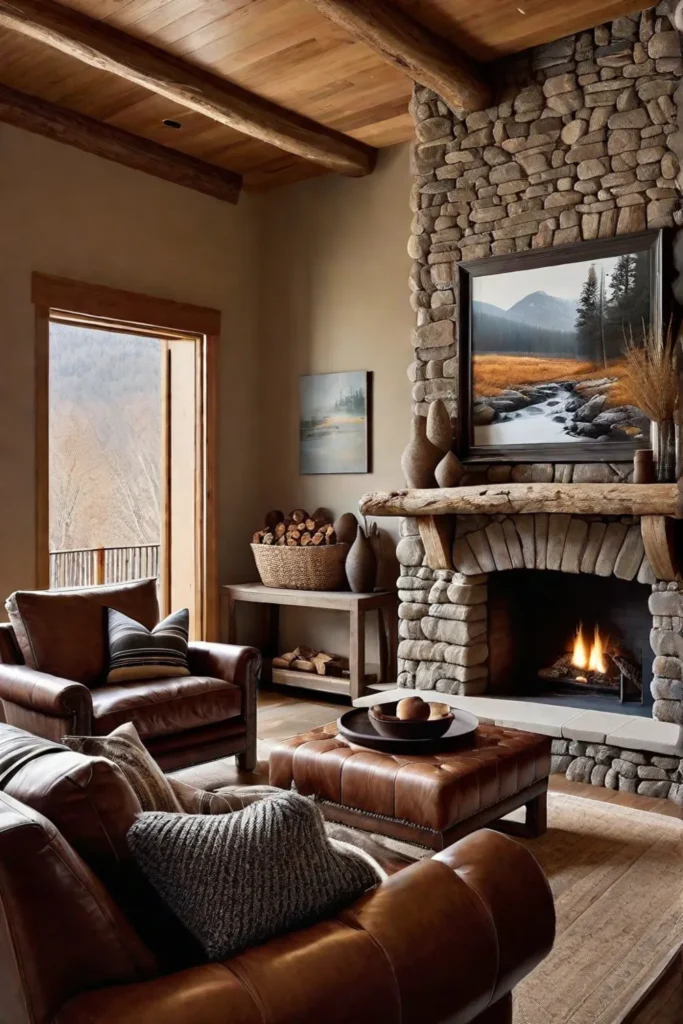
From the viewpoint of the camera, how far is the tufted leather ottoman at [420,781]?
2.82 m

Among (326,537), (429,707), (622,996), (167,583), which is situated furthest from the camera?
(167,583)

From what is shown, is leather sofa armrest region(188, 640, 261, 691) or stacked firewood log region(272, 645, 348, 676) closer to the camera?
leather sofa armrest region(188, 640, 261, 691)

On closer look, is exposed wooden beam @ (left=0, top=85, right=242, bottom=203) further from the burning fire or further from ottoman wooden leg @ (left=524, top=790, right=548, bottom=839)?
ottoman wooden leg @ (left=524, top=790, right=548, bottom=839)

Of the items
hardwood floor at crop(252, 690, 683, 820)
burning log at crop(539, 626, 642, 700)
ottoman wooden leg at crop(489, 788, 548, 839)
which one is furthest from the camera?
burning log at crop(539, 626, 642, 700)

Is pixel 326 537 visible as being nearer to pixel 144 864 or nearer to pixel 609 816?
pixel 609 816

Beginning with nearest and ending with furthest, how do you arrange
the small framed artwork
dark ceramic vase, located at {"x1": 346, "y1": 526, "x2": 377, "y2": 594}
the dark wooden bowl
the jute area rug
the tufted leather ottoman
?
the jute area rug
the tufted leather ottoman
the dark wooden bowl
dark ceramic vase, located at {"x1": 346, "y1": 526, "x2": 377, "y2": 594}
the small framed artwork

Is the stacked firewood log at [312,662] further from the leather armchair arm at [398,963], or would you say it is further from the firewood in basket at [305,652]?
the leather armchair arm at [398,963]

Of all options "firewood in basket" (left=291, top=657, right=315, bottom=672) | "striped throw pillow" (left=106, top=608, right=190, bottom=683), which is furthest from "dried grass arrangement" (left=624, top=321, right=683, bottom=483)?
"firewood in basket" (left=291, top=657, right=315, bottom=672)

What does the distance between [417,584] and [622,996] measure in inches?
110

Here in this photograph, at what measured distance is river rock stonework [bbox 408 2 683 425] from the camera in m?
4.16

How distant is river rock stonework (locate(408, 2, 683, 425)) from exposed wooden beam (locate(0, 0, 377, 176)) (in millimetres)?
689

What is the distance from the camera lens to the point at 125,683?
392 centimetres

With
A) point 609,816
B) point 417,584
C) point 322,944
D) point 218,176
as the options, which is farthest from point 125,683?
point 218,176

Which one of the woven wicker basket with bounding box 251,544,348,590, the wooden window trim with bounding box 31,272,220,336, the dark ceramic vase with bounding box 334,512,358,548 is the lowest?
the woven wicker basket with bounding box 251,544,348,590
